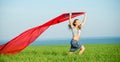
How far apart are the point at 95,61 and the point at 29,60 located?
1555 mm

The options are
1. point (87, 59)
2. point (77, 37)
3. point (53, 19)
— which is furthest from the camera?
point (53, 19)

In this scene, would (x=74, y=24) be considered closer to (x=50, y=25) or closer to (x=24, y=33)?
(x=50, y=25)

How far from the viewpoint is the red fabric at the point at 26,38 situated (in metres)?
8.66

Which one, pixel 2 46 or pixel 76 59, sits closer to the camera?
pixel 76 59

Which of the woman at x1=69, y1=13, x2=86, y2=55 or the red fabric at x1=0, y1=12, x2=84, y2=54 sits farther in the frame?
the red fabric at x1=0, y1=12, x2=84, y2=54

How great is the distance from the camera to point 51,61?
6.86 m

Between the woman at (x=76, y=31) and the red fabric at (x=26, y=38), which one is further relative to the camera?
the red fabric at (x=26, y=38)

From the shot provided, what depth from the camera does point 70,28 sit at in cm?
819

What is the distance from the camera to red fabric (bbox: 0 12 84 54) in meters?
8.66

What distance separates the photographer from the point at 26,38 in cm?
874

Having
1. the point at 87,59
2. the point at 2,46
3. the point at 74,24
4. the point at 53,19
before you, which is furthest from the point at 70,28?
the point at 2,46

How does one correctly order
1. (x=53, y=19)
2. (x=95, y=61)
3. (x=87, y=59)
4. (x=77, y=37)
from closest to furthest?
1. (x=95, y=61)
2. (x=87, y=59)
3. (x=77, y=37)
4. (x=53, y=19)

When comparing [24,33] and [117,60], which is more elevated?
Result: [24,33]

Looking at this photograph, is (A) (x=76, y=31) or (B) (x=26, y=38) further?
(B) (x=26, y=38)
